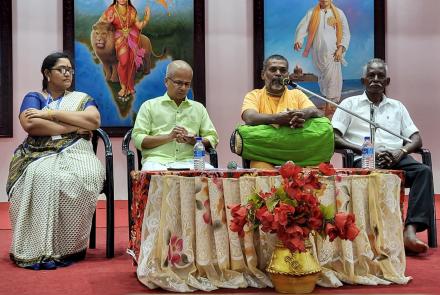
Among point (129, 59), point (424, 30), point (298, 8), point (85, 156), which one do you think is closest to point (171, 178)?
point (85, 156)

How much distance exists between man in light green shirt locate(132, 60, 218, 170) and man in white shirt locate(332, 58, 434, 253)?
2.93ft

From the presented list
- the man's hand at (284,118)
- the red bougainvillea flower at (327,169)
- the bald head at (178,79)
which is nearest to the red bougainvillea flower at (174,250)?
the red bougainvillea flower at (327,169)

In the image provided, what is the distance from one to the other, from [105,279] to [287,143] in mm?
1305

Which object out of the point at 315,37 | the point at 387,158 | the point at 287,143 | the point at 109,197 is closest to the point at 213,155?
the point at 287,143

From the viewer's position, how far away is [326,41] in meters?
6.20

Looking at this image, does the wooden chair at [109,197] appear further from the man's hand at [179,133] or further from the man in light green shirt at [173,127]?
the man's hand at [179,133]

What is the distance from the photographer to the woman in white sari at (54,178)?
3203 mm

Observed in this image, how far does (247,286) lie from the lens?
2631 millimetres

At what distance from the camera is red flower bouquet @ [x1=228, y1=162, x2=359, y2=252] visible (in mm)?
2412

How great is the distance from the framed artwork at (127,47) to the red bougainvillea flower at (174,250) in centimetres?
346

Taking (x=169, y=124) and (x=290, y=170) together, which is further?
(x=169, y=124)

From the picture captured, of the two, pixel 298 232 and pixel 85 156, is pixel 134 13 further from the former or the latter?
pixel 298 232

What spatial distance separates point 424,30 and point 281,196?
14.7 ft

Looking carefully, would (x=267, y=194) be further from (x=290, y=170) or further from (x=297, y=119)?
(x=297, y=119)
